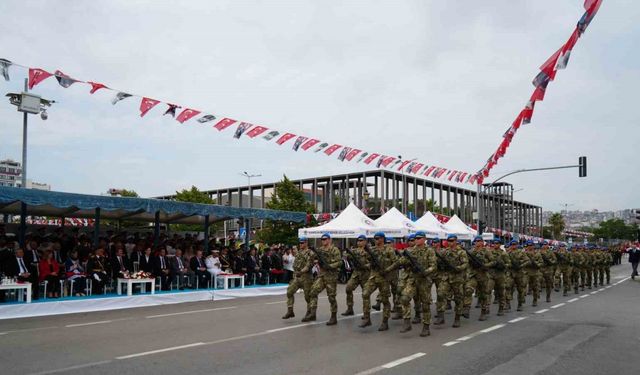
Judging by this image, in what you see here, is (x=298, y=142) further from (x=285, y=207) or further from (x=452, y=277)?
(x=285, y=207)

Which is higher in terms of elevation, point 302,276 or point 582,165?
point 582,165

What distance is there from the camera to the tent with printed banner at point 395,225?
22859 mm

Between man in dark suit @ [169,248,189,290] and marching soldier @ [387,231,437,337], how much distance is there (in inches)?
397

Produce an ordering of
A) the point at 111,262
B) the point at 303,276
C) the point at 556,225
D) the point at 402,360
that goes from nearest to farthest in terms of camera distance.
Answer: the point at 402,360, the point at 303,276, the point at 111,262, the point at 556,225

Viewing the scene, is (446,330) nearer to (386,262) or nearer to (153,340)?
(386,262)

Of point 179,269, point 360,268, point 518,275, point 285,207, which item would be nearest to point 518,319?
point 518,275

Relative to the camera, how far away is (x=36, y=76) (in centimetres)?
1441

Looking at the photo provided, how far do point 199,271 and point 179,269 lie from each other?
2.75ft

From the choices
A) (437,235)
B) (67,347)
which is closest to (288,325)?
(67,347)

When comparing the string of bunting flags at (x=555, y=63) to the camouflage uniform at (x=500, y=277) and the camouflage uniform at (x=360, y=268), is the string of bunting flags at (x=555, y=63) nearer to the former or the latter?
the camouflage uniform at (x=500, y=277)

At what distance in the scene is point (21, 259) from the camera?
14578 millimetres

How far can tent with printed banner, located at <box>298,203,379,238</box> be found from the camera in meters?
22.3

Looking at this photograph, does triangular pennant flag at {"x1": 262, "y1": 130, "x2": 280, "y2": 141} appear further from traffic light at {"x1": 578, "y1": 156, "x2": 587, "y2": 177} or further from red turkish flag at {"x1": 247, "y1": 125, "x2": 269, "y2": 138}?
traffic light at {"x1": 578, "y1": 156, "x2": 587, "y2": 177}

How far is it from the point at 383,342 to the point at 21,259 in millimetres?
10422
